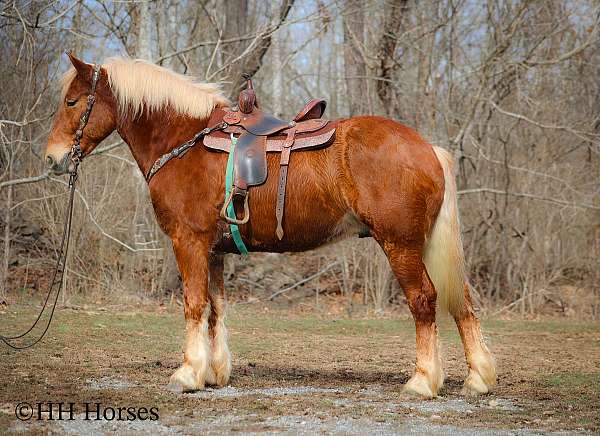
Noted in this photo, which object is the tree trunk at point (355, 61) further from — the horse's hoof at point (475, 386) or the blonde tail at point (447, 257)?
the horse's hoof at point (475, 386)

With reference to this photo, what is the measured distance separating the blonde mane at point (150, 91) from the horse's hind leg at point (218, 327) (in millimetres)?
1238

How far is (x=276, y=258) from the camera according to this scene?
15.3 metres

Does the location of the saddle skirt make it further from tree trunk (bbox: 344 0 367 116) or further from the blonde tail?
tree trunk (bbox: 344 0 367 116)

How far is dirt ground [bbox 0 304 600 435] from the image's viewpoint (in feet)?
14.4

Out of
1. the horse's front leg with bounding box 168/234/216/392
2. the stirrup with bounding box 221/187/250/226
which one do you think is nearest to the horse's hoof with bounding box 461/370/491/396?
the horse's front leg with bounding box 168/234/216/392

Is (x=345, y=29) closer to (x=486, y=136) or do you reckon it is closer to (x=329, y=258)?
(x=486, y=136)

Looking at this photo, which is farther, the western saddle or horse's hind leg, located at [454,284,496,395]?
the western saddle

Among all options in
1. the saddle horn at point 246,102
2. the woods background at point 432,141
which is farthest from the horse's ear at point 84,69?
the woods background at point 432,141

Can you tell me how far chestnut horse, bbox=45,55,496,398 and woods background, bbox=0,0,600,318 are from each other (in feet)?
23.1

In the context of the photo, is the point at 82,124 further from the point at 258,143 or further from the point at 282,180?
the point at 282,180

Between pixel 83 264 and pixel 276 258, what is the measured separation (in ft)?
13.0

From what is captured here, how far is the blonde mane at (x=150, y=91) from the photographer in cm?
592

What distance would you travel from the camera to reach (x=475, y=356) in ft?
18.0

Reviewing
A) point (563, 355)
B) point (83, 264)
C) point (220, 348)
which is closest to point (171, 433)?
point (220, 348)
